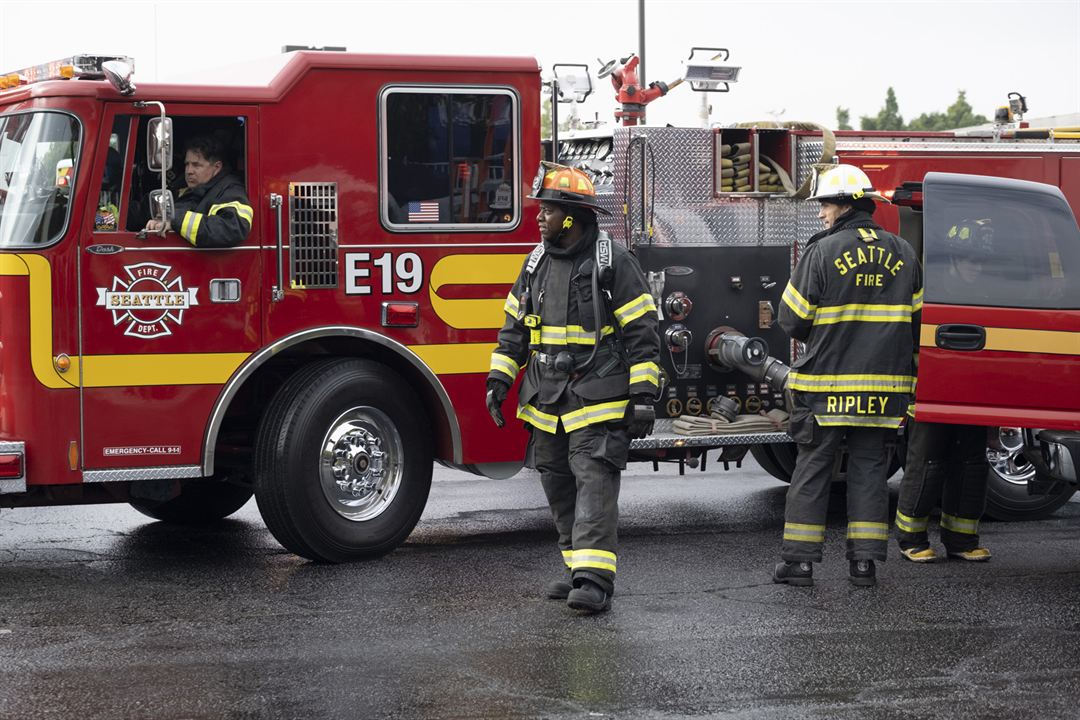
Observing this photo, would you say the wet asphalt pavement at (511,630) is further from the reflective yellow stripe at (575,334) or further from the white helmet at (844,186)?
the white helmet at (844,186)

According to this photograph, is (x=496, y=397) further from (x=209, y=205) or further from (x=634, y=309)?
(x=209, y=205)

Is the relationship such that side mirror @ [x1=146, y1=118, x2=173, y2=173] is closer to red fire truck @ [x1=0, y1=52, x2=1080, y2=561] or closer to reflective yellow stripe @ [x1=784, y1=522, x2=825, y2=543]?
red fire truck @ [x1=0, y1=52, x2=1080, y2=561]

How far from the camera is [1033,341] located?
705cm

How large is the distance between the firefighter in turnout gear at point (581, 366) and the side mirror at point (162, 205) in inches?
64.9

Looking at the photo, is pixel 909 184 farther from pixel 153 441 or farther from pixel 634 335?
pixel 153 441

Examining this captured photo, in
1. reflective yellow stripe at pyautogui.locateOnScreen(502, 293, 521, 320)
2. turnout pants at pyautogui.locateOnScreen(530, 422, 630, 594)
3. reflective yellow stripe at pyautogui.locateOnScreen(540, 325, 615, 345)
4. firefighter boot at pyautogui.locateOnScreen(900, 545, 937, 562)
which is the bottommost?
firefighter boot at pyautogui.locateOnScreen(900, 545, 937, 562)

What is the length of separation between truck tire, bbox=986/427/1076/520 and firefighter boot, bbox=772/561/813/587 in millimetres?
2251

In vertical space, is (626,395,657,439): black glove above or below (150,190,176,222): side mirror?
below

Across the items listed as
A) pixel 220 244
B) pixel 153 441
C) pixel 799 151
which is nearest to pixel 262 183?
pixel 220 244

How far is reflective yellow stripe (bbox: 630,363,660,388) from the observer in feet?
20.9

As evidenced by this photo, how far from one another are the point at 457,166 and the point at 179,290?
1560 millimetres

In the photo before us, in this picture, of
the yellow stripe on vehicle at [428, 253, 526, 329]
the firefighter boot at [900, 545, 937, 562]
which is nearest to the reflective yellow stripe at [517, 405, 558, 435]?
the yellow stripe on vehicle at [428, 253, 526, 329]

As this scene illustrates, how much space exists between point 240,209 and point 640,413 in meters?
2.19

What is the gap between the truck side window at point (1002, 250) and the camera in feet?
23.1
